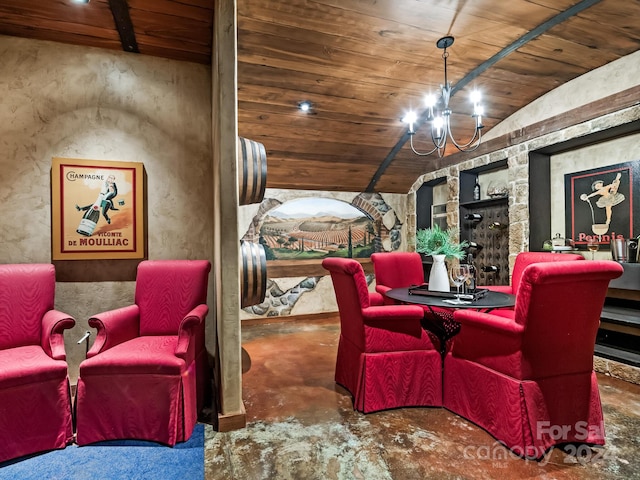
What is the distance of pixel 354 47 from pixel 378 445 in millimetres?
3194

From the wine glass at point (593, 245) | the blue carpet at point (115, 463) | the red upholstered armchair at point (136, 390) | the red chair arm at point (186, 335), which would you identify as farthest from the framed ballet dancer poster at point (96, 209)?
the wine glass at point (593, 245)

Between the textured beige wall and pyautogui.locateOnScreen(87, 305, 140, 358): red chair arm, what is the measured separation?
43cm

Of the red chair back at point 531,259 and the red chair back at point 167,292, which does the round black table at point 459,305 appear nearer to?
the red chair back at point 531,259

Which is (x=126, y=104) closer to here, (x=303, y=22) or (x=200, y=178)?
(x=200, y=178)

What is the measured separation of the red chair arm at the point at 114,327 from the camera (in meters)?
2.22

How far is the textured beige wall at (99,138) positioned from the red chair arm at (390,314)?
1.53m

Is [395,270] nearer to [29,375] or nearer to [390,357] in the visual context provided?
[390,357]

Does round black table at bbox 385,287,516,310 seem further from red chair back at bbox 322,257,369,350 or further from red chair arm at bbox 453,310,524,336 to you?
red chair back at bbox 322,257,369,350

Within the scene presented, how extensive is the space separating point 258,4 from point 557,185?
Answer: 3605mm

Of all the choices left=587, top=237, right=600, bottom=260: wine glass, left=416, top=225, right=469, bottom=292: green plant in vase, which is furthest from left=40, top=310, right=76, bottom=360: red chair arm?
left=587, top=237, right=600, bottom=260: wine glass

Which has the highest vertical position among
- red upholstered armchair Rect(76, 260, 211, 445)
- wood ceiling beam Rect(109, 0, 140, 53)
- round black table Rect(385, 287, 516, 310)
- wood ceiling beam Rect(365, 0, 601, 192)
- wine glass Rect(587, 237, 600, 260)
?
wood ceiling beam Rect(365, 0, 601, 192)

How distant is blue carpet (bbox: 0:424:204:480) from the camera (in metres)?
1.80

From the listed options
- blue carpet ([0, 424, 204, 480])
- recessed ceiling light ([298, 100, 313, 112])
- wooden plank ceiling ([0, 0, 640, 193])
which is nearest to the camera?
blue carpet ([0, 424, 204, 480])

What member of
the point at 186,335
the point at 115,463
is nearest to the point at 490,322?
the point at 186,335
